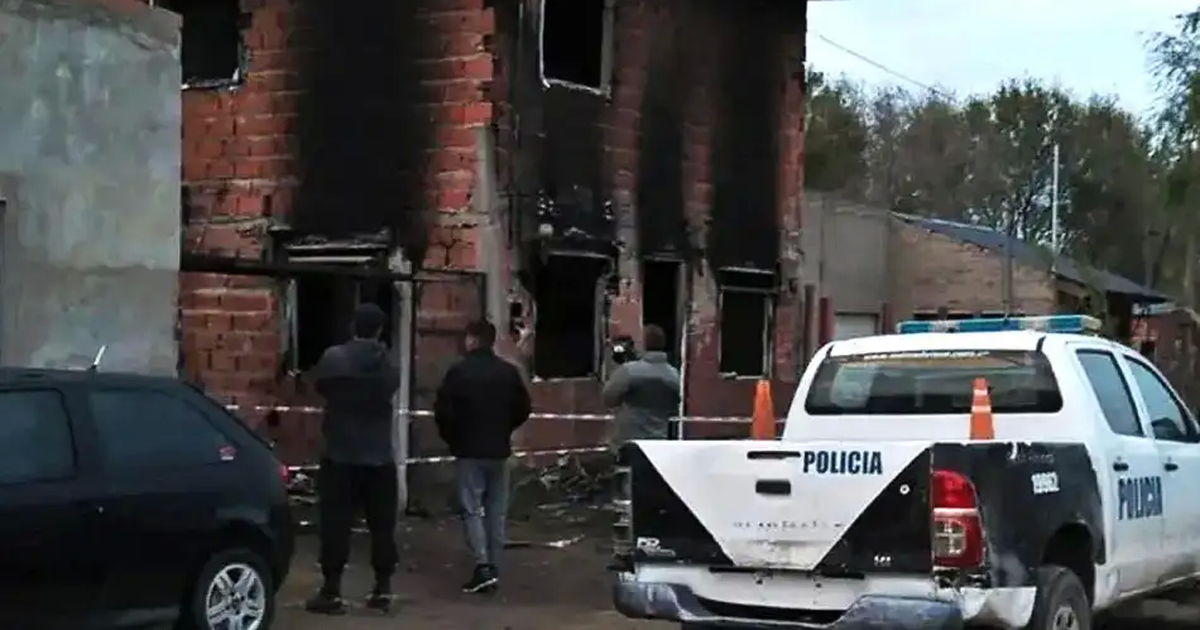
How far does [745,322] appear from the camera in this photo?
19438 mm

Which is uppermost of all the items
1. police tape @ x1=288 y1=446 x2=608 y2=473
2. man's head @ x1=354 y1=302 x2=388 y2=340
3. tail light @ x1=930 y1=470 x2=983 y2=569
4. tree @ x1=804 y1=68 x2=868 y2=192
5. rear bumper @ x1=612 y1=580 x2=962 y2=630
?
tree @ x1=804 y1=68 x2=868 y2=192

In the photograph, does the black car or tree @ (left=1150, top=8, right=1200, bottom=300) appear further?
tree @ (left=1150, top=8, right=1200, bottom=300)

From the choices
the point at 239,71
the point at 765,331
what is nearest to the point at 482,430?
the point at 239,71

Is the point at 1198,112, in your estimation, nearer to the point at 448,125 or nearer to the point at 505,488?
the point at 448,125

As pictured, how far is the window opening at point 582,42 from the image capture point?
669 inches

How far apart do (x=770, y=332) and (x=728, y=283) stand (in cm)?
113

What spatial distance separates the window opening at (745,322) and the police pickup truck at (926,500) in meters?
9.47

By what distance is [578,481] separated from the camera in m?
16.4

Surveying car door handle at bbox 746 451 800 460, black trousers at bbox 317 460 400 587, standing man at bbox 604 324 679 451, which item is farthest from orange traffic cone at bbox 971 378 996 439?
standing man at bbox 604 324 679 451

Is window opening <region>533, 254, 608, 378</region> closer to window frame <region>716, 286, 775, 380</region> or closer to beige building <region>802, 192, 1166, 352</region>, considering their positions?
window frame <region>716, 286, 775, 380</region>

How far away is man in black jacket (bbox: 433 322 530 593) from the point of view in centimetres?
1100

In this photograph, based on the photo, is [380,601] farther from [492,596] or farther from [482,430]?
[482,430]

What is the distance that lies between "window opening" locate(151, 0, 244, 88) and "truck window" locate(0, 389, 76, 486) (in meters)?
9.24

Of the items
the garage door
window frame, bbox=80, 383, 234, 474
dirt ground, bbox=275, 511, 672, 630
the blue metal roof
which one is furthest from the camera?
the blue metal roof
